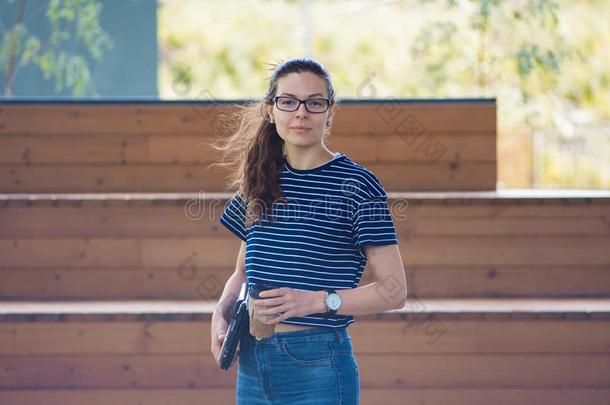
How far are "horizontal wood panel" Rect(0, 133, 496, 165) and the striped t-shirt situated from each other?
245cm

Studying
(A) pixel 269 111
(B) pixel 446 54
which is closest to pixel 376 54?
(B) pixel 446 54

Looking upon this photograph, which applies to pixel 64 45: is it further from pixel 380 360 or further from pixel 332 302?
pixel 332 302

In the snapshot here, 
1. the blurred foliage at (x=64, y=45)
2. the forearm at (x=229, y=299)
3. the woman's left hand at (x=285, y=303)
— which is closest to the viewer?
the woman's left hand at (x=285, y=303)

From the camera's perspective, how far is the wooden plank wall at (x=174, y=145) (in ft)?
14.8

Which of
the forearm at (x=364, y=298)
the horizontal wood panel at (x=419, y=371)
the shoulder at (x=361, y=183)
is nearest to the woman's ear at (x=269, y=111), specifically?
the shoulder at (x=361, y=183)

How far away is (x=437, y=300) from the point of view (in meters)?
4.03

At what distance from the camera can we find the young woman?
2012 millimetres

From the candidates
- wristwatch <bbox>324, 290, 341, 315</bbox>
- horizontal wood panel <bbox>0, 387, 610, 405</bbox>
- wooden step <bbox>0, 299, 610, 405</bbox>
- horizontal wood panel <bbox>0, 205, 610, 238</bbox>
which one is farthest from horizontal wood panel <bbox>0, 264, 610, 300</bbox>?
wristwatch <bbox>324, 290, 341, 315</bbox>

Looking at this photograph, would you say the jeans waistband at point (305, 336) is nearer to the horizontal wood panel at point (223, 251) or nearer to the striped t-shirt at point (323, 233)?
the striped t-shirt at point (323, 233)

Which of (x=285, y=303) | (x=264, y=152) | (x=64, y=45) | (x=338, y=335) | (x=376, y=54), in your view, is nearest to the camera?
(x=285, y=303)

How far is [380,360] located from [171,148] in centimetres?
147

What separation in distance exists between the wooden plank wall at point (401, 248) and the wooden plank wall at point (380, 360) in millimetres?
380

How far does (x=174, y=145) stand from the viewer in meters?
4.52

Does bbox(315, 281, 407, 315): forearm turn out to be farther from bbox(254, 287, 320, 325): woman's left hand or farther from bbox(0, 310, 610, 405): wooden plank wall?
bbox(0, 310, 610, 405): wooden plank wall
